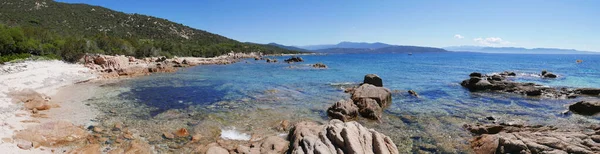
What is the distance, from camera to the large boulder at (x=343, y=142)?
9461mm

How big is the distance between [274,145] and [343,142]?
306 centimetres

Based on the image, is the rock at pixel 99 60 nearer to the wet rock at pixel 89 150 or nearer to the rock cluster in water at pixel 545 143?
the wet rock at pixel 89 150

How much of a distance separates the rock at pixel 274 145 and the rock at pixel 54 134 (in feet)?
25.8

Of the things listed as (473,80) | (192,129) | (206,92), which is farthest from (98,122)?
(473,80)

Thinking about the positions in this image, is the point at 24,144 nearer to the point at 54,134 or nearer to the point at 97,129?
the point at 54,134

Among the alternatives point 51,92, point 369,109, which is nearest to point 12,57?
point 51,92

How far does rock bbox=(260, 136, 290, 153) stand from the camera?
11.1 meters

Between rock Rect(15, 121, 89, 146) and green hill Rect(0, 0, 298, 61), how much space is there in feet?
115

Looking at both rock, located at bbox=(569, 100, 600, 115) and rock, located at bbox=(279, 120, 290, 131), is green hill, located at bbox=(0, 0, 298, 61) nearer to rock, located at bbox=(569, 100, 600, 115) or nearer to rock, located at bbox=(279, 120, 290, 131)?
rock, located at bbox=(279, 120, 290, 131)

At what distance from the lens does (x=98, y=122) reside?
15.4m

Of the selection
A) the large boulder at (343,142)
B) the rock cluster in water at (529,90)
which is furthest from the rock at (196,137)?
the rock cluster in water at (529,90)

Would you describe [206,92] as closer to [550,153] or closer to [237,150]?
[237,150]

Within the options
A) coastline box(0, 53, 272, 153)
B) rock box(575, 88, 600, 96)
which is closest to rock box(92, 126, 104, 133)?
coastline box(0, 53, 272, 153)

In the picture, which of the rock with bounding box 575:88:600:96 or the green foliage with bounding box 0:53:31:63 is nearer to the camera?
the rock with bounding box 575:88:600:96
